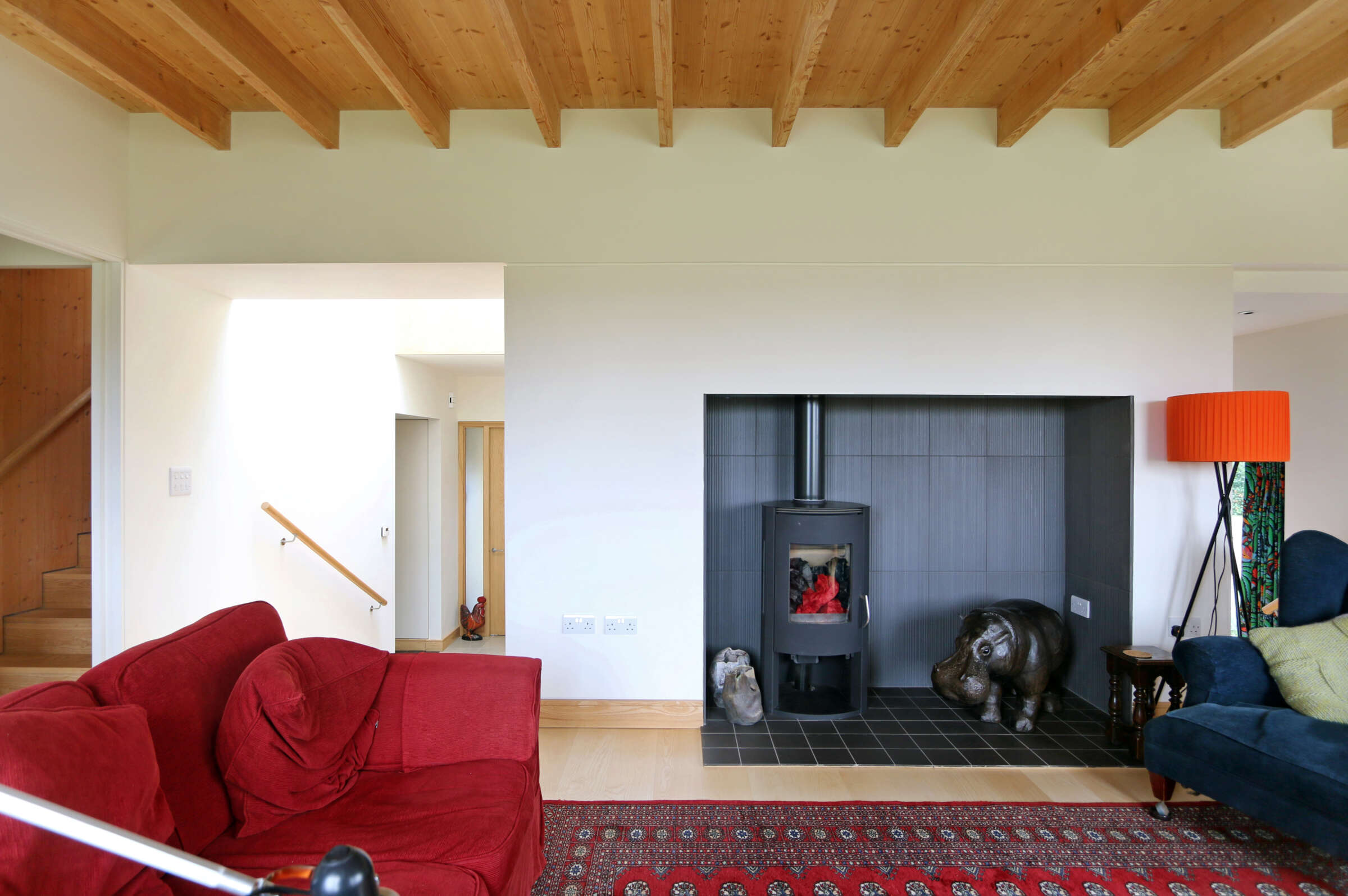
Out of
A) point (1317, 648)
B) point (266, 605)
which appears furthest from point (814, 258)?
point (266, 605)

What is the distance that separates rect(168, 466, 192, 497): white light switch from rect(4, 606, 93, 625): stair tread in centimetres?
81

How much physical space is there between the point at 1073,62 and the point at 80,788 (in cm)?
358

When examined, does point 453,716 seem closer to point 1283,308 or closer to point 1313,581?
point 1313,581

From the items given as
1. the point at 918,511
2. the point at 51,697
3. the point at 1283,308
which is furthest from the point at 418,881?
the point at 1283,308

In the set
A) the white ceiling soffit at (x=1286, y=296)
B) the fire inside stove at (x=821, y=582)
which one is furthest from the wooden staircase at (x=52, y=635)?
the white ceiling soffit at (x=1286, y=296)

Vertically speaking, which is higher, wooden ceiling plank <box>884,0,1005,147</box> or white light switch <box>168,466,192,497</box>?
wooden ceiling plank <box>884,0,1005,147</box>

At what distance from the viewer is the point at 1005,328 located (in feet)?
10.2

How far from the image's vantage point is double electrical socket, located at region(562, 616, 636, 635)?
312 cm

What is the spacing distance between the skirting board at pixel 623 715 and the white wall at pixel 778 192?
6.86 ft

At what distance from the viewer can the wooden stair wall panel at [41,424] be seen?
3473mm

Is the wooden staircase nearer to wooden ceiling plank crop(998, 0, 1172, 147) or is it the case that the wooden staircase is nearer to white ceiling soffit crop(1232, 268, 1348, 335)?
wooden ceiling plank crop(998, 0, 1172, 147)

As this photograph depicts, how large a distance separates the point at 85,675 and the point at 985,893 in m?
2.39

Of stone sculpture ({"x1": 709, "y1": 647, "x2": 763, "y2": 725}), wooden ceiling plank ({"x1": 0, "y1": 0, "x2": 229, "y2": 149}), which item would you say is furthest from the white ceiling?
wooden ceiling plank ({"x1": 0, "y1": 0, "x2": 229, "y2": 149})

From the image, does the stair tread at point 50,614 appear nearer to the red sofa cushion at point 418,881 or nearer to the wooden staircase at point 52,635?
the wooden staircase at point 52,635
